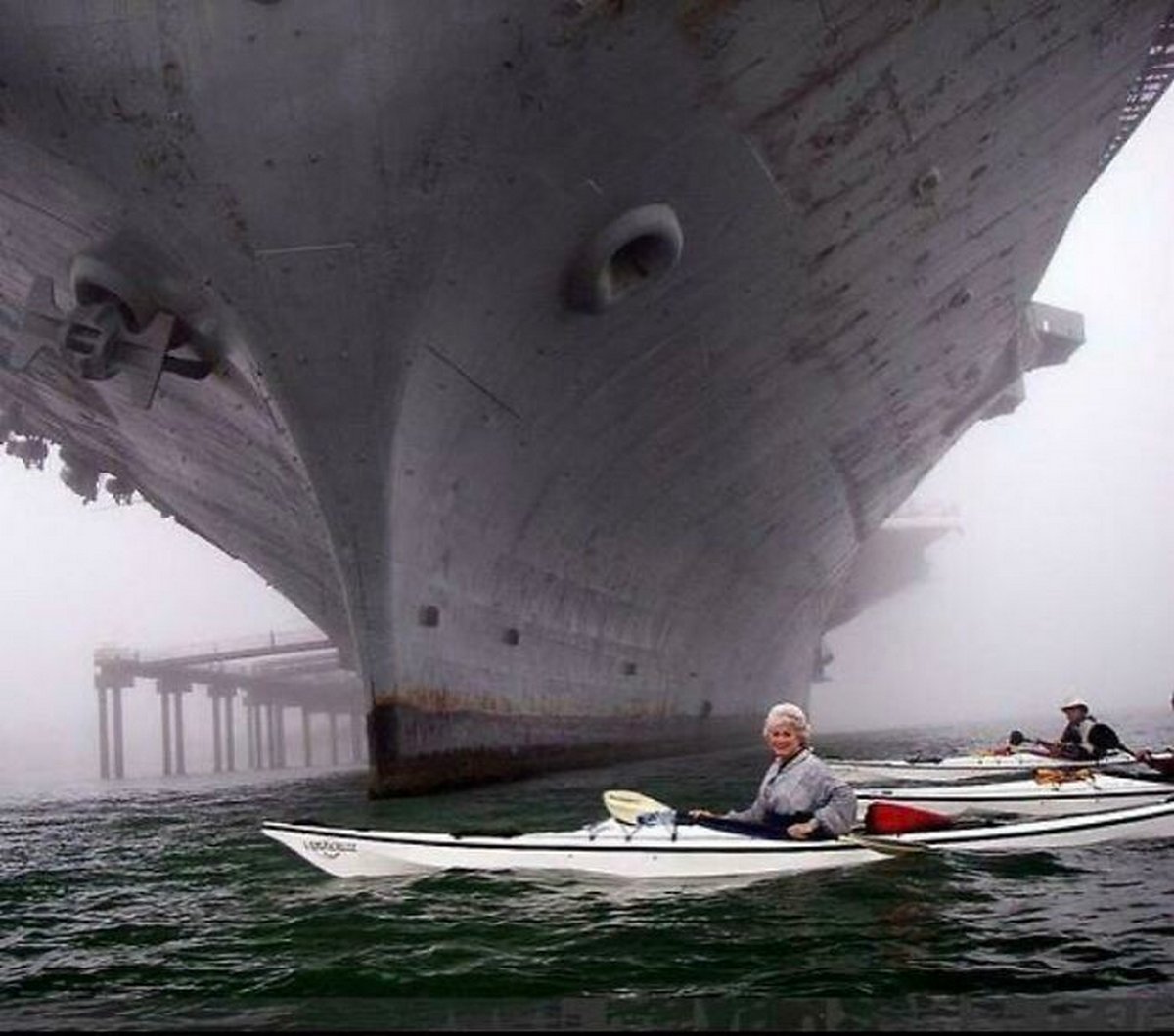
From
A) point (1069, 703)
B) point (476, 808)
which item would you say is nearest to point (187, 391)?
point (476, 808)

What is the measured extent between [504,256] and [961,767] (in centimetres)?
968

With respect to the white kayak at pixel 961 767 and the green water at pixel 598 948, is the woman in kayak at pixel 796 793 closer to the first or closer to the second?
the green water at pixel 598 948

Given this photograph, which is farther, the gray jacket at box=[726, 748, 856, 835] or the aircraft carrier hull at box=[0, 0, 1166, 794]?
the aircraft carrier hull at box=[0, 0, 1166, 794]

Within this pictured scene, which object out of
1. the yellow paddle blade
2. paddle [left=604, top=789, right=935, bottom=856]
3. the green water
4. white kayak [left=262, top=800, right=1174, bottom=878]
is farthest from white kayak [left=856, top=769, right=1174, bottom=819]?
the yellow paddle blade

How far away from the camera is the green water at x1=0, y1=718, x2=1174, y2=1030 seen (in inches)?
193

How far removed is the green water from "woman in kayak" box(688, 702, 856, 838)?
378 millimetres

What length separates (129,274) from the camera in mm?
11852

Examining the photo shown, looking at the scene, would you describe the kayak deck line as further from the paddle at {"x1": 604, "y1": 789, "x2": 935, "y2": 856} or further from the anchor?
the anchor

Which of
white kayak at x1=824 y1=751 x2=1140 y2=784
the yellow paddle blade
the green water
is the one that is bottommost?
the green water

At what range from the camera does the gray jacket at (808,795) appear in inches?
330

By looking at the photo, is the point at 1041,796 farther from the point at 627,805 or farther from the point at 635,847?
the point at 635,847

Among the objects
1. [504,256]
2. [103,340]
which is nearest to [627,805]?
[504,256]

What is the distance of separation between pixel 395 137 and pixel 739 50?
348 cm

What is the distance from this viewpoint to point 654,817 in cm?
874
